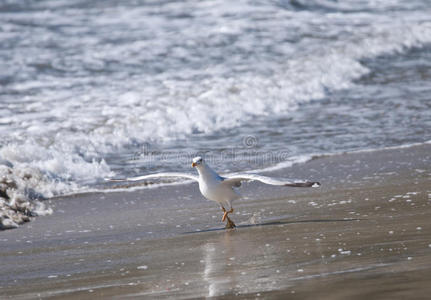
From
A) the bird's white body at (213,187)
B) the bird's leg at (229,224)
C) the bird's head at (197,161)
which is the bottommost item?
the bird's leg at (229,224)

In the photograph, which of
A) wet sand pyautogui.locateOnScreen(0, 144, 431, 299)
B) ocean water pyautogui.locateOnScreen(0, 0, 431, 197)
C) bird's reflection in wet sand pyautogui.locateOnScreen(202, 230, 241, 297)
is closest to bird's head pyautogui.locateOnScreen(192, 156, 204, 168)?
wet sand pyautogui.locateOnScreen(0, 144, 431, 299)

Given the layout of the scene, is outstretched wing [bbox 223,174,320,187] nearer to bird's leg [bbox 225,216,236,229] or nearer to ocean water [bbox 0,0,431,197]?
bird's leg [bbox 225,216,236,229]

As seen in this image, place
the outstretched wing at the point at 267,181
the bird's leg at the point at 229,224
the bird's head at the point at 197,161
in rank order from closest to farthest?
the outstretched wing at the point at 267,181 < the bird's leg at the point at 229,224 < the bird's head at the point at 197,161

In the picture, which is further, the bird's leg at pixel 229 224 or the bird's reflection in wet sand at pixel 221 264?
the bird's leg at pixel 229 224

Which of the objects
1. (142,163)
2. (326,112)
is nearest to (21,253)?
(142,163)

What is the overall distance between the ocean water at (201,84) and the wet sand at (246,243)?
1.11 metres

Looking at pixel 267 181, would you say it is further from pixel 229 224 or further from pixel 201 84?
pixel 201 84

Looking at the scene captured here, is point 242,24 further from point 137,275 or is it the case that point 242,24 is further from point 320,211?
point 137,275

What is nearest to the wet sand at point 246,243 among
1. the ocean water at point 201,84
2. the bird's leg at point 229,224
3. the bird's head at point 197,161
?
the bird's leg at point 229,224

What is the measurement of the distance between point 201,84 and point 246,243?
7.16 meters

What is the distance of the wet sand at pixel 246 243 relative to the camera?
152 inches

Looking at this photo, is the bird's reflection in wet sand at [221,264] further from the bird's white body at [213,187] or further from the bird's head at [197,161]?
the bird's head at [197,161]

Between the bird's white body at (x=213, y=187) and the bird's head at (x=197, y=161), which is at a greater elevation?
the bird's head at (x=197, y=161)

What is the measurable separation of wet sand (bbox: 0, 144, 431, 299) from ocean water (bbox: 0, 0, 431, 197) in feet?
3.63
